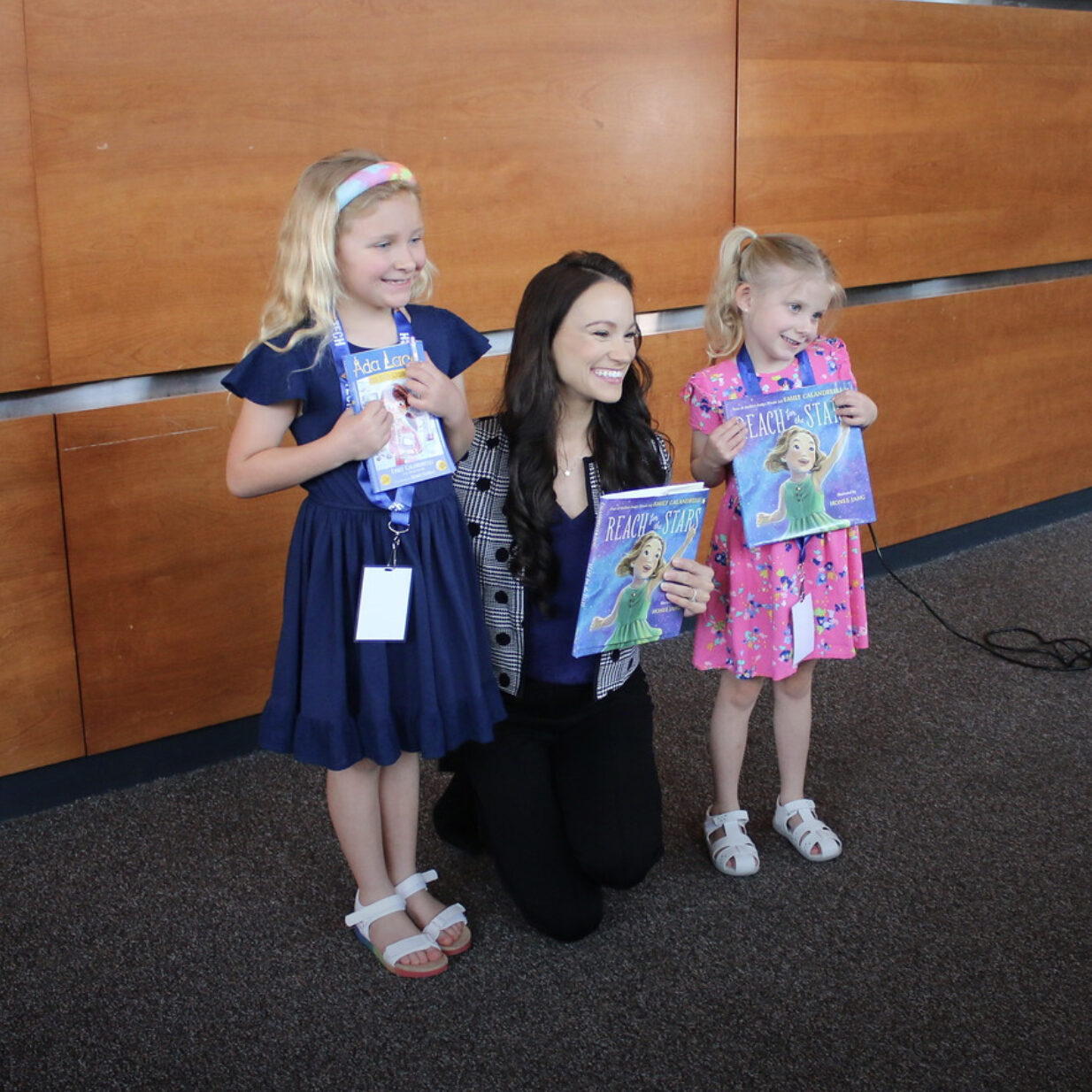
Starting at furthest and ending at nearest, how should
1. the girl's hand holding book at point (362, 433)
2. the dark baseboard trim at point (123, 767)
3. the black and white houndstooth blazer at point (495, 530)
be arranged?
the dark baseboard trim at point (123, 767)
the black and white houndstooth blazer at point (495, 530)
the girl's hand holding book at point (362, 433)

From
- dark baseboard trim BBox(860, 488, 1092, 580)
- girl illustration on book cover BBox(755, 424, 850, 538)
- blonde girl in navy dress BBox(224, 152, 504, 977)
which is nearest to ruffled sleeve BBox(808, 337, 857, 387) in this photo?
girl illustration on book cover BBox(755, 424, 850, 538)

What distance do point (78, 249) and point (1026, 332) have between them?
2.88m

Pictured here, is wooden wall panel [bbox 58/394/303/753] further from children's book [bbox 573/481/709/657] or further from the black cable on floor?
the black cable on floor

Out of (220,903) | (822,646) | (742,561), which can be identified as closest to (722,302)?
(742,561)

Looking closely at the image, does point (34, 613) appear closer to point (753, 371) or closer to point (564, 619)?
point (564, 619)

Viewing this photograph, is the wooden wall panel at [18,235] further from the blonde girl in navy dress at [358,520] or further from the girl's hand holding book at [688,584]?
the girl's hand holding book at [688,584]

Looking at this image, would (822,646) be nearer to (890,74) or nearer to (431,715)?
(431,715)

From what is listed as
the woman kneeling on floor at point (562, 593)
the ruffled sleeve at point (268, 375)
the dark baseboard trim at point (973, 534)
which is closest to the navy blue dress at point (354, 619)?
the ruffled sleeve at point (268, 375)

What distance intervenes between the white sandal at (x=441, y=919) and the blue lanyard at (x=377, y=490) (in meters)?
0.60

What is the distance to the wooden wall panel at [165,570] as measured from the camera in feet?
7.63

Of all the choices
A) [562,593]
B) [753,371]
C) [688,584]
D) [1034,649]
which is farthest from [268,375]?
[1034,649]

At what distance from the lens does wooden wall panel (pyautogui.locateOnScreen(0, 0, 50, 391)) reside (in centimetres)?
204

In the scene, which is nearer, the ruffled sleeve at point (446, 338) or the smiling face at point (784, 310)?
the ruffled sleeve at point (446, 338)

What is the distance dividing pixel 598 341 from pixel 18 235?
1063 mm
